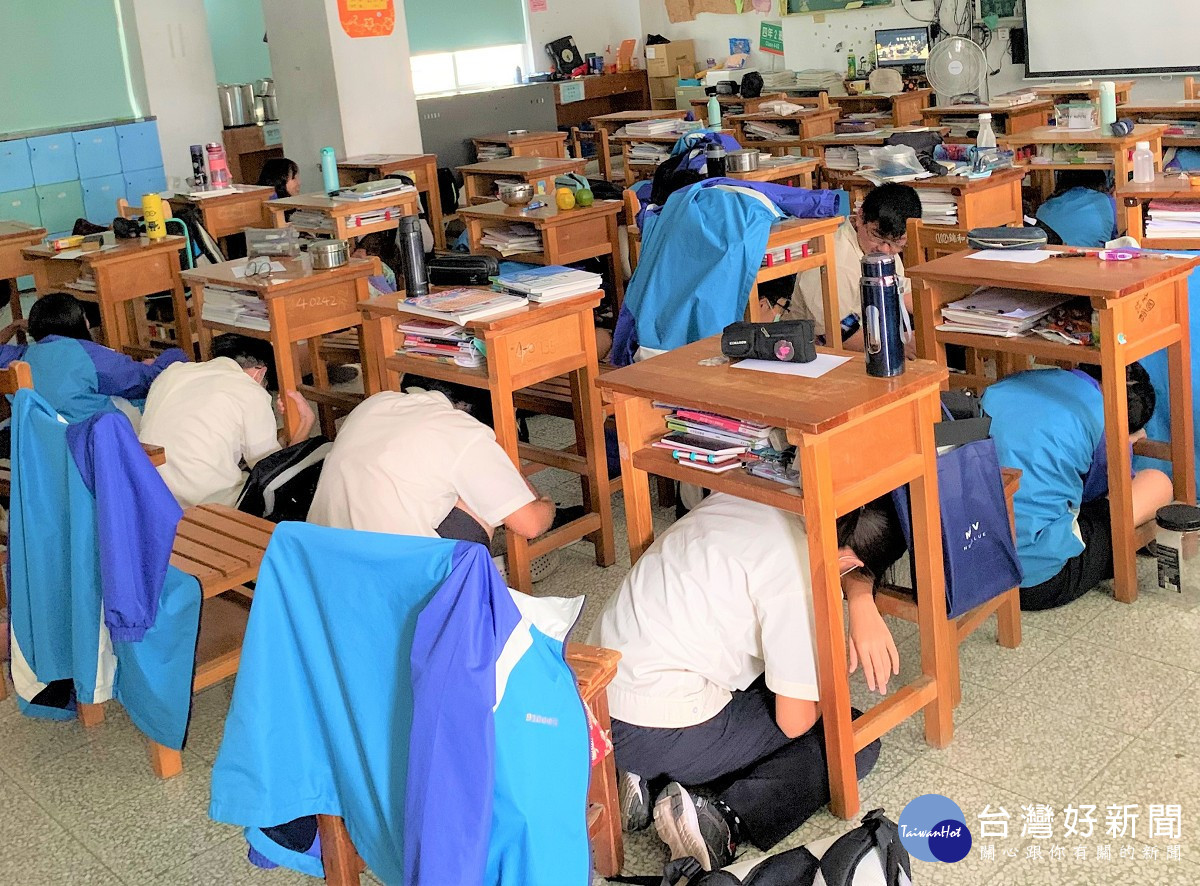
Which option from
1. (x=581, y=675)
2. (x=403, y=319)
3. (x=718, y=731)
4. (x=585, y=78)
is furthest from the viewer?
(x=585, y=78)

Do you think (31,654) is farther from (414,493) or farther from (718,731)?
(718,731)

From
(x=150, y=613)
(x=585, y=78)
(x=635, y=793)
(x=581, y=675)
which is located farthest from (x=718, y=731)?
(x=585, y=78)

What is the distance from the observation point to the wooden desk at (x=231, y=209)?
637 centimetres

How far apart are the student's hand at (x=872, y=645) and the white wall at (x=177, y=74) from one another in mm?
8178

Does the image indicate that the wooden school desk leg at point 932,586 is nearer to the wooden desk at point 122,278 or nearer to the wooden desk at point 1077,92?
the wooden desk at point 122,278

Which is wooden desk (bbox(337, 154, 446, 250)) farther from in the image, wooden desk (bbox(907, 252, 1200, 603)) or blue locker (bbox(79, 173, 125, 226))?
wooden desk (bbox(907, 252, 1200, 603))

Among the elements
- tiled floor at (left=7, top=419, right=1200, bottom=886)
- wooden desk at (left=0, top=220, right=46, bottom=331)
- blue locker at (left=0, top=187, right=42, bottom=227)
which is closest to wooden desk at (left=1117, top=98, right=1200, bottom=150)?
tiled floor at (left=7, top=419, right=1200, bottom=886)

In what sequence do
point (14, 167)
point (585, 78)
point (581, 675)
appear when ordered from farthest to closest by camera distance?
point (585, 78), point (14, 167), point (581, 675)

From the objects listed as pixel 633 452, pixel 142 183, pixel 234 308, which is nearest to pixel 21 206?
pixel 142 183

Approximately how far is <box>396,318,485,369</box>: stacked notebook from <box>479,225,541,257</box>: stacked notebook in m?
1.74

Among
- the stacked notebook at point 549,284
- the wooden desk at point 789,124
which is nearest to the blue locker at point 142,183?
the wooden desk at point 789,124

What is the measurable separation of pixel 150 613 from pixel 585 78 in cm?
926

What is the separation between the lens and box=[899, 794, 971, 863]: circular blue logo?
2213 millimetres

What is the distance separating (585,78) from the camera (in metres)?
11.1
